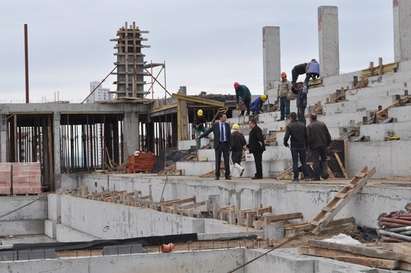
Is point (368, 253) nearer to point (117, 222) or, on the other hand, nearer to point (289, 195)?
point (289, 195)

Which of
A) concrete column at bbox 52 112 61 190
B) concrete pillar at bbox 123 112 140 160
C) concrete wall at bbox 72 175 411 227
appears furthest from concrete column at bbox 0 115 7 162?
concrete wall at bbox 72 175 411 227

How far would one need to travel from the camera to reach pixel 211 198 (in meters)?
14.3

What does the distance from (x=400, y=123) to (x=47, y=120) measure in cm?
1981

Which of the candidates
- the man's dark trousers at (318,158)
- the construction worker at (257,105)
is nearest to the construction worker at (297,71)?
the construction worker at (257,105)

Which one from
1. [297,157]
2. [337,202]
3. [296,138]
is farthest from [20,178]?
[337,202]

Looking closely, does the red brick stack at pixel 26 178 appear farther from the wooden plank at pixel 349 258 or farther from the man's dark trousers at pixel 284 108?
the wooden plank at pixel 349 258

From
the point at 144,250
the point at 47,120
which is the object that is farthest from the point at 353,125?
the point at 47,120

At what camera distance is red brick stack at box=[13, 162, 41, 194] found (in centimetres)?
2638

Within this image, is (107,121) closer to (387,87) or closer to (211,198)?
(387,87)

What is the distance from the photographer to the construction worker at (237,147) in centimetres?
1619

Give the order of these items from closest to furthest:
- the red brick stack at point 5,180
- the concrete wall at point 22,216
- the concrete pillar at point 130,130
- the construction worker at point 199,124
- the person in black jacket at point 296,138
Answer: the person in black jacket at point 296,138 < the concrete wall at point 22,216 < the red brick stack at point 5,180 < the construction worker at point 199,124 < the concrete pillar at point 130,130

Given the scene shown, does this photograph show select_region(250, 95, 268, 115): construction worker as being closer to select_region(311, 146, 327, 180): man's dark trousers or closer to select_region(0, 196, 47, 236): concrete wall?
select_region(0, 196, 47, 236): concrete wall

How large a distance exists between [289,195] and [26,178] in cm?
1626

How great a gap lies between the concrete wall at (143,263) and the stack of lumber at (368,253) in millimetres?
1074
